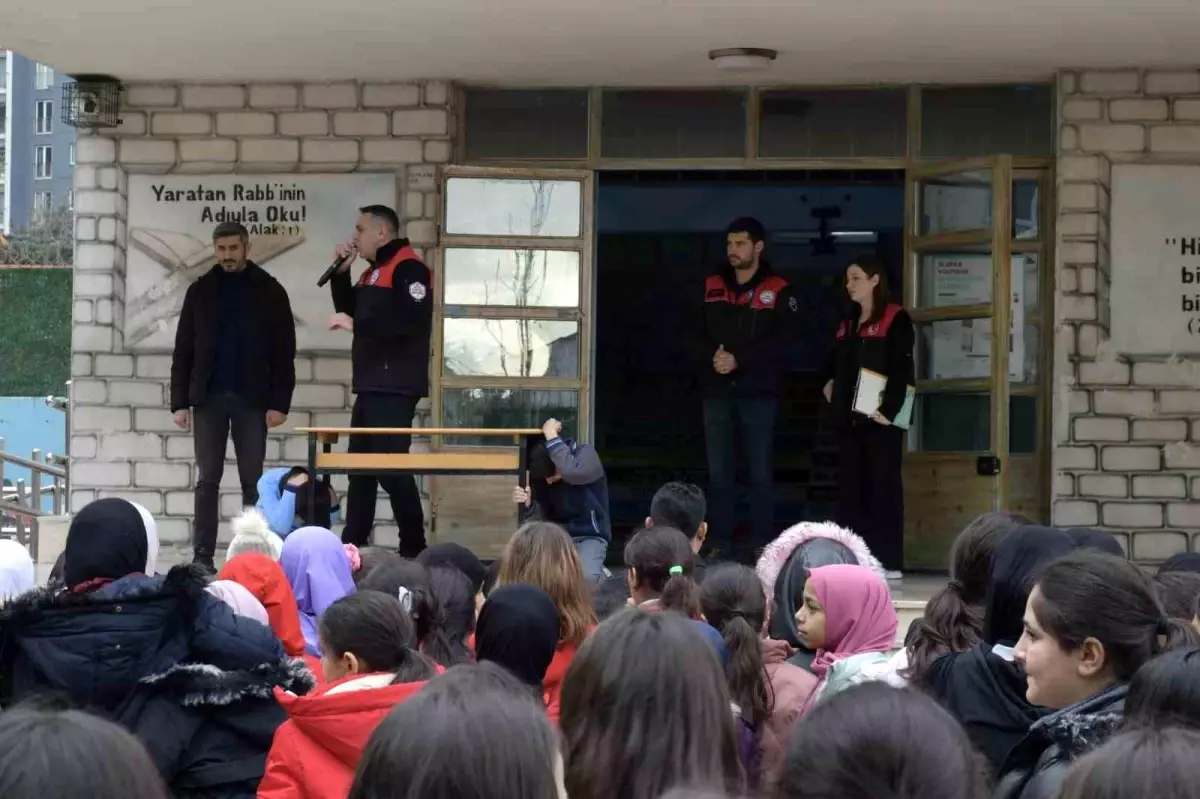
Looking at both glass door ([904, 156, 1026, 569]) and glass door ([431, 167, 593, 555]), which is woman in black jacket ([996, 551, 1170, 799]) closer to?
glass door ([904, 156, 1026, 569])

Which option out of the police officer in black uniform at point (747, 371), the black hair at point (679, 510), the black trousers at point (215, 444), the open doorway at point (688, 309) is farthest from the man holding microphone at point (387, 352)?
the open doorway at point (688, 309)

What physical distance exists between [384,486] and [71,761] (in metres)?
6.37

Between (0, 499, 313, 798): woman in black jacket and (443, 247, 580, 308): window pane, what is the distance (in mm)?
5403

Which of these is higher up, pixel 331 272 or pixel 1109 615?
pixel 331 272

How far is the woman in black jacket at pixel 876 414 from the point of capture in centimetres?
818

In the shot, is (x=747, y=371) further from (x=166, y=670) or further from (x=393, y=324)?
(x=166, y=670)

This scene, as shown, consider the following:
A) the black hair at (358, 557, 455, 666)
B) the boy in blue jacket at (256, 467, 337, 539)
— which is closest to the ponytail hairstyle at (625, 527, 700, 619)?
the black hair at (358, 557, 455, 666)

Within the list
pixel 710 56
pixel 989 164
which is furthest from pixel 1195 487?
pixel 710 56

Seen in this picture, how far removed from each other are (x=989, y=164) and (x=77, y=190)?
15.6 ft

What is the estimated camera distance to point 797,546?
15.0 feet

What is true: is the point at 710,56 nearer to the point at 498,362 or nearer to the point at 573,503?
the point at 498,362

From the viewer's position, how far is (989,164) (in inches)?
328

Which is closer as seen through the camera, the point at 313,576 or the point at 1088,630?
the point at 1088,630

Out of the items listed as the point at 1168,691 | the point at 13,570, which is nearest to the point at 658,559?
the point at 13,570
